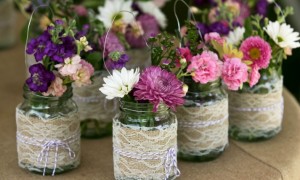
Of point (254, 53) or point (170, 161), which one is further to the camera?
point (254, 53)

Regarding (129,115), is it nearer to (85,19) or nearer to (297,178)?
(297,178)

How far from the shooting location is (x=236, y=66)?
1.28 metres

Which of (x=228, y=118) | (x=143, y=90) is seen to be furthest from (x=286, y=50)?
(x=143, y=90)

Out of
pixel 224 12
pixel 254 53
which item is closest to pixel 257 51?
pixel 254 53

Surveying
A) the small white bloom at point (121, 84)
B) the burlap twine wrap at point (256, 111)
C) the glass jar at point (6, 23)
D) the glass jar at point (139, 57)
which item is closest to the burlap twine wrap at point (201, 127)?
the burlap twine wrap at point (256, 111)

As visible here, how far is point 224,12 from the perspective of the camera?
1.61 meters

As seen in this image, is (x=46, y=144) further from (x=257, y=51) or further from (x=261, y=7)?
(x=261, y=7)

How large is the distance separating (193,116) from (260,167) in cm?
19

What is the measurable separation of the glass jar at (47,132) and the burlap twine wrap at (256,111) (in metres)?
0.42

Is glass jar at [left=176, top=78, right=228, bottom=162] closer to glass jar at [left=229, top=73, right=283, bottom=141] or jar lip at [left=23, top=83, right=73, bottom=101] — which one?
glass jar at [left=229, top=73, right=283, bottom=141]

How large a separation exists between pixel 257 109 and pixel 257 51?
18 cm

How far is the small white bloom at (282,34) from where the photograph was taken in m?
1.41

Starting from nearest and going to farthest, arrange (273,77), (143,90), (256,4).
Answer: (143,90), (273,77), (256,4)

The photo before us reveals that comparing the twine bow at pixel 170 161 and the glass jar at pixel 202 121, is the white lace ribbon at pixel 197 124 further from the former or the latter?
the twine bow at pixel 170 161
